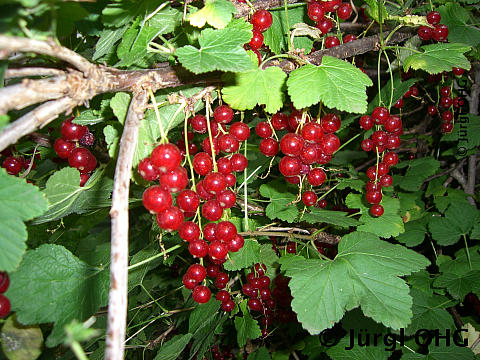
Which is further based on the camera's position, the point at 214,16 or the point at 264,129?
the point at 264,129

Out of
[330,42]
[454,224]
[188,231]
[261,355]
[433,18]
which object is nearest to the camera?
[188,231]

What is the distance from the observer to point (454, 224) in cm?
187

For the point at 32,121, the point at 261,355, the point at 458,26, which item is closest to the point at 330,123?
the point at 32,121

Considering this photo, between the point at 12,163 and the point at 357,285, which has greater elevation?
the point at 12,163

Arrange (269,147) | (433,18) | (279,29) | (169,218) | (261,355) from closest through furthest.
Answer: (169,218) → (269,147) → (279,29) → (433,18) → (261,355)

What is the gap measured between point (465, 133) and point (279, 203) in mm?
1284

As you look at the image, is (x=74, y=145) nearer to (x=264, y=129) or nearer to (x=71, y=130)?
(x=71, y=130)

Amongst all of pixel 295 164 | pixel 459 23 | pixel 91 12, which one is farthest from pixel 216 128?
pixel 459 23

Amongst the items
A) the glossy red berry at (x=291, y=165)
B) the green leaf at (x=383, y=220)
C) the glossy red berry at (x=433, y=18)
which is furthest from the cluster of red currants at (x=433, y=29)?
the glossy red berry at (x=291, y=165)

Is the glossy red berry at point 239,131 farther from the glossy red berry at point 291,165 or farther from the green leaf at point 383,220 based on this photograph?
the green leaf at point 383,220

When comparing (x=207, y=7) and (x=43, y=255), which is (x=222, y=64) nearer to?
(x=207, y=7)

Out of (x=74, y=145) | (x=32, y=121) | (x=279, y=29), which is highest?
(x=32, y=121)

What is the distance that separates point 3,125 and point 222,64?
0.37 metres

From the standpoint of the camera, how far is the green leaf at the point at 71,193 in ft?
2.98
